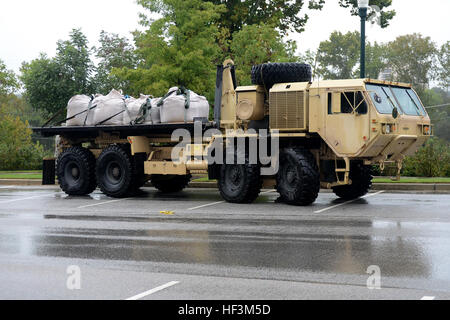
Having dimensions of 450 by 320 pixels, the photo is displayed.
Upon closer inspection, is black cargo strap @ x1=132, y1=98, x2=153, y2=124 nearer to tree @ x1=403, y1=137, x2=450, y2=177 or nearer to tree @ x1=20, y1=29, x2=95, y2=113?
tree @ x1=403, y1=137, x2=450, y2=177

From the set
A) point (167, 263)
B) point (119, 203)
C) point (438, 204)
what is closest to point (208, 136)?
point (119, 203)

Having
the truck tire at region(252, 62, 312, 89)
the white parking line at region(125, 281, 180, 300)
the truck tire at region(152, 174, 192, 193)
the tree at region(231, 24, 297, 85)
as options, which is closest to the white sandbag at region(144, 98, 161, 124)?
the truck tire at region(152, 174, 192, 193)

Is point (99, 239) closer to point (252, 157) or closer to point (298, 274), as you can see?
point (298, 274)

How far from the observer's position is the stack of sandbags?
18188mm

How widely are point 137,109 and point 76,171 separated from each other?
2925mm

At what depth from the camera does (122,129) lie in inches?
733

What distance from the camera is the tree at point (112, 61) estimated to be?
123 ft

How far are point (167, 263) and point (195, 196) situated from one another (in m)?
10.1

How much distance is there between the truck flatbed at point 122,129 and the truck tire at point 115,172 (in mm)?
532

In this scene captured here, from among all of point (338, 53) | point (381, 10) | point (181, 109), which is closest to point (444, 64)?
point (338, 53)

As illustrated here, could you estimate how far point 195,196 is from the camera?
736 inches

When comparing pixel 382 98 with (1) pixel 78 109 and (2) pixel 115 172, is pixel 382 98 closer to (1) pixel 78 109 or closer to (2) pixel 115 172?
(2) pixel 115 172

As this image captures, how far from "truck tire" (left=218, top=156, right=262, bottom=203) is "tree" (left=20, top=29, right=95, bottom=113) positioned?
1964cm

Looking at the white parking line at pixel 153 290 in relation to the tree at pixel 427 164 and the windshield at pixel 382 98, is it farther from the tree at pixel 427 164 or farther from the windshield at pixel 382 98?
the tree at pixel 427 164
